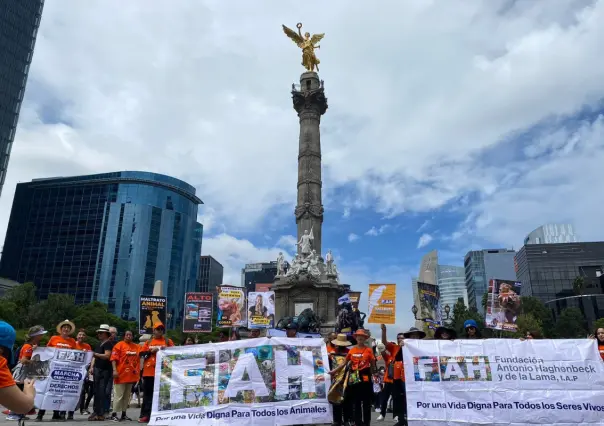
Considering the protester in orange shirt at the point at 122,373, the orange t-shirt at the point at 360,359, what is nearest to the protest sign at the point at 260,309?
the protester in orange shirt at the point at 122,373

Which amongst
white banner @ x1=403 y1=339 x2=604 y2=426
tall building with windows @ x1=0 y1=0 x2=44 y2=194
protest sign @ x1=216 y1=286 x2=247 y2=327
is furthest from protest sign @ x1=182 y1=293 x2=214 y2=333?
tall building with windows @ x1=0 y1=0 x2=44 y2=194

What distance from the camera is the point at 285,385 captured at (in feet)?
28.3

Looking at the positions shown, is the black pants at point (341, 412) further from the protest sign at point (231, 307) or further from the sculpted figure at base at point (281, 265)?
the sculpted figure at base at point (281, 265)

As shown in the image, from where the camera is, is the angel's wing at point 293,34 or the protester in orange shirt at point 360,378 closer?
the protester in orange shirt at point 360,378

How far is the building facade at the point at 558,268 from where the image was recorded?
88.1 meters

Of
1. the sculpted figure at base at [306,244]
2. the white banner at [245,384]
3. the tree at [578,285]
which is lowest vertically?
the white banner at [245,384]

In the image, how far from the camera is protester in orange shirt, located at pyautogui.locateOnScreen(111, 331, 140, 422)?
10461 millimetres

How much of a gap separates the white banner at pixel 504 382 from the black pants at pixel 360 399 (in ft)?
2.38

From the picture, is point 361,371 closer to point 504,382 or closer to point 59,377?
point 504,382

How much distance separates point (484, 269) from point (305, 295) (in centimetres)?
10955

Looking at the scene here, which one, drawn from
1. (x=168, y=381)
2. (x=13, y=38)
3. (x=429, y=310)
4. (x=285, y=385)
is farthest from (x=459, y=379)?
(x=13, y=38)

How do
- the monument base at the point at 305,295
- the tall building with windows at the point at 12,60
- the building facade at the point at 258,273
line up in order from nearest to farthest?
1. the monument base at the point at 305,295
2. the tall building with windows at the point at 12,60
3. the building facade at the point at 258,273

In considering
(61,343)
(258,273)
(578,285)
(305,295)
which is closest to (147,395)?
(61,343)

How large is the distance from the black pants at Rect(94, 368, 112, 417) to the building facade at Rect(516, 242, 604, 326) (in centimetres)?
8983
